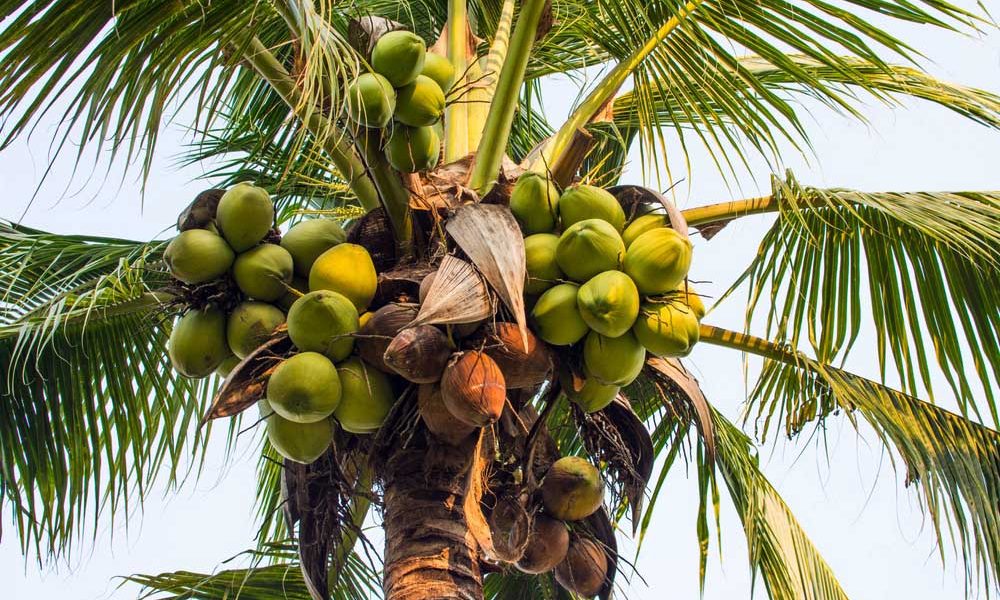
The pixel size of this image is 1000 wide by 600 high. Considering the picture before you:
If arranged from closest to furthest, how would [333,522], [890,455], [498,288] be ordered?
[498,288] < [333,522] < [890,455]

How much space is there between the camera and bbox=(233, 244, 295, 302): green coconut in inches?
97.0

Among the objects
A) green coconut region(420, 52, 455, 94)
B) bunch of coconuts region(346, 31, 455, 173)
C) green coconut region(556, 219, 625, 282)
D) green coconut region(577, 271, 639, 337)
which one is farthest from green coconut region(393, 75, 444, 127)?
green coconut region(577, 271, 639, 337)

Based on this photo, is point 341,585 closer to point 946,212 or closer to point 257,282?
point 257,282

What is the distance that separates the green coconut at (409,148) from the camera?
2.54 meters

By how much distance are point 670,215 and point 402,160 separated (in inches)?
26.1

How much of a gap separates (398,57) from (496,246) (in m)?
0.51

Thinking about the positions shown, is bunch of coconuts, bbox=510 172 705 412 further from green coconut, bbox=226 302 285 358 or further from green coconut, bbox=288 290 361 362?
green coconut, bbox=226 302 285 358

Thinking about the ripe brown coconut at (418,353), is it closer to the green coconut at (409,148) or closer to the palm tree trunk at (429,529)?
the palm tree trunk at (429,529)

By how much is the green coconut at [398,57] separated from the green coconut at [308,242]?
410mm

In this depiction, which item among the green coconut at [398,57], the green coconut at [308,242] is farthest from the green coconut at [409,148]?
the green coconut at [308,242]

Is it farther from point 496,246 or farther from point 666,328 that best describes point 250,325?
point 666,328

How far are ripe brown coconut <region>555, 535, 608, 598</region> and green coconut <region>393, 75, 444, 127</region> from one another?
117 cm

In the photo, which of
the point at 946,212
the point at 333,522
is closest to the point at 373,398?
the point at 333,522

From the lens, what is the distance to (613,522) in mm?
2900
